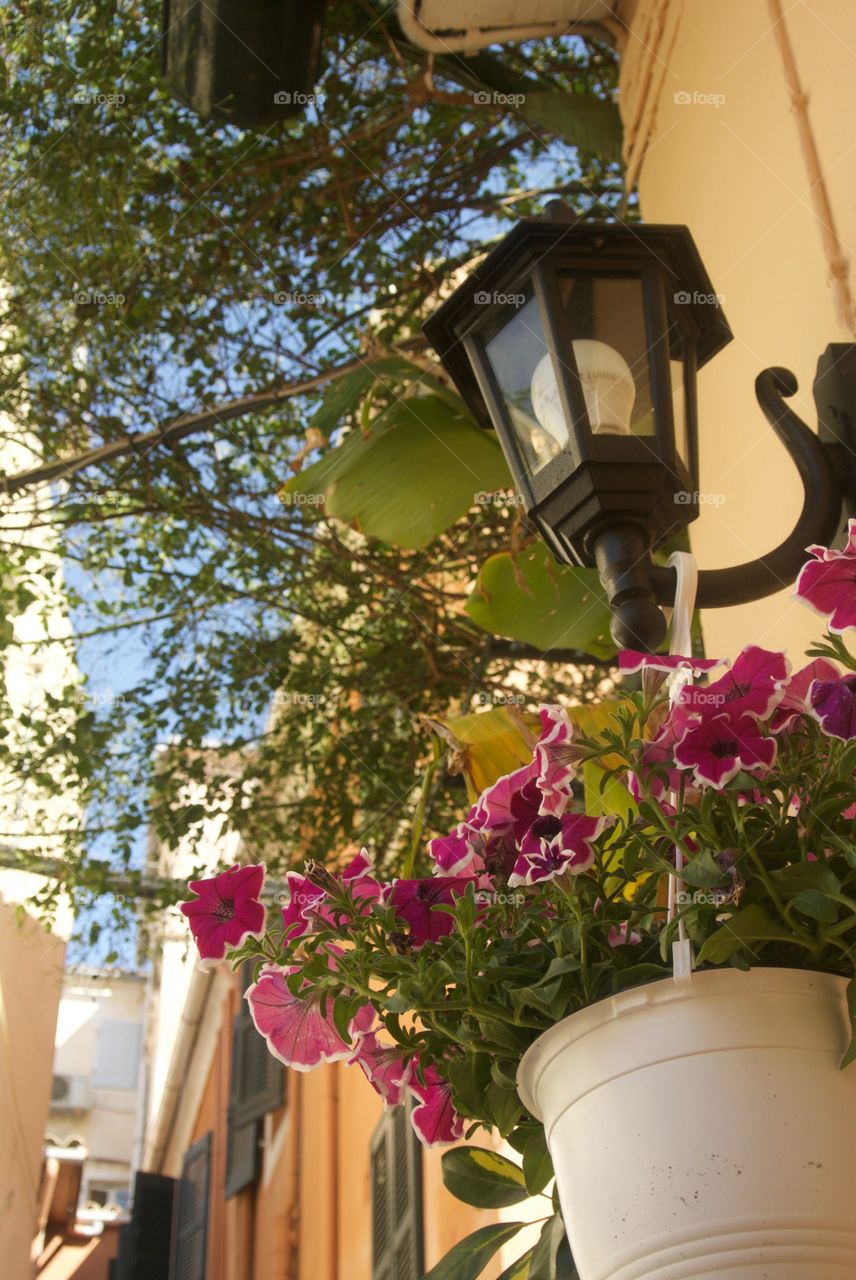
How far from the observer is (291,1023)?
127cm

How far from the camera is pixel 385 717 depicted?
14.6ft

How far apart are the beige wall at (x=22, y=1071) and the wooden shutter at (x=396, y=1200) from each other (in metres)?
1.52

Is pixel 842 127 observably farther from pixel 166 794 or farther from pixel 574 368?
pixel 166 794

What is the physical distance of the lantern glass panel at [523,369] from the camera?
167cm

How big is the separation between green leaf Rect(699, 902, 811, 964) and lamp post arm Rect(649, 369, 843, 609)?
0.51 m

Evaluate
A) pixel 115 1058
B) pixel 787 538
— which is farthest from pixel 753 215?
pixel 115 1058

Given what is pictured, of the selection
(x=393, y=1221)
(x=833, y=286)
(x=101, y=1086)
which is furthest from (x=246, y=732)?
(x=101, y=1086)

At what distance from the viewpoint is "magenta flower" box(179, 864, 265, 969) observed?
127cm

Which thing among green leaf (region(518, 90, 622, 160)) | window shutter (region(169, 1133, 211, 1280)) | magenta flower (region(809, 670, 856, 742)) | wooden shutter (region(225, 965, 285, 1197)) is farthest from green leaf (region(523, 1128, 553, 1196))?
window shutter (region(169, 1133, 211, 1280))

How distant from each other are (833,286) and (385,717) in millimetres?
2691

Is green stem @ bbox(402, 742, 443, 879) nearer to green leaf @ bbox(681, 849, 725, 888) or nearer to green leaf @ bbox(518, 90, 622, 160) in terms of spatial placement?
green leaf @ bbox(681, 849, 725, 888)

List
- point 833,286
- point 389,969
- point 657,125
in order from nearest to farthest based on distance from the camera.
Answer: point 389,969 → point 833,286 → point 657,125

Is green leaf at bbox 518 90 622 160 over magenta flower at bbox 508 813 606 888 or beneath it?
over

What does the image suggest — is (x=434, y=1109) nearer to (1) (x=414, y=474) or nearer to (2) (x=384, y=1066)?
(2) (x=384, y=1066)
